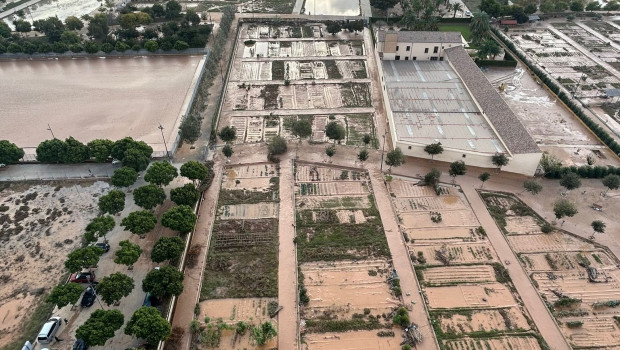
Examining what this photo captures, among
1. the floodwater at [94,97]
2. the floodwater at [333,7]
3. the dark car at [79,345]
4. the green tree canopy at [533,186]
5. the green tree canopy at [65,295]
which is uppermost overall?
the floodwater at [333,7]

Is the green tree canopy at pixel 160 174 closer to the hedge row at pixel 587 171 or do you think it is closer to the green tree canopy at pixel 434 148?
the green tree canopy at pixel 434 148

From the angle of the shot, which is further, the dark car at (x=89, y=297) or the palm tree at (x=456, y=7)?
the palm tree at (x=456, y=7)

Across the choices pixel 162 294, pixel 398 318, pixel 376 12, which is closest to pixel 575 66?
pixel 376 12

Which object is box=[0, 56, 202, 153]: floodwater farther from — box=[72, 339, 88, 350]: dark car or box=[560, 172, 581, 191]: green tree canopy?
→ box=[560, 172, 581, 191]: green tree canopy

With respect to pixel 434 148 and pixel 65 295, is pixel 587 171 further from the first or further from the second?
pixel 65 295

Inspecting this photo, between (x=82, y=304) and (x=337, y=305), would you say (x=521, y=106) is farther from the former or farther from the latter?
(x=82, y=304)

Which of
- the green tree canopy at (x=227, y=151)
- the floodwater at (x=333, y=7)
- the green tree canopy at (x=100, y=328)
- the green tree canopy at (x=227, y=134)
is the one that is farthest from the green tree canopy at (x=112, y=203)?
the floodwater at (x=333, y=7)

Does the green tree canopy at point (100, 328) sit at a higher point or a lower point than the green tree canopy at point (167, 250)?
lower
